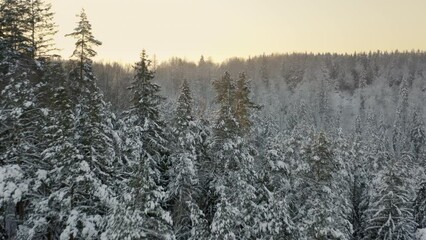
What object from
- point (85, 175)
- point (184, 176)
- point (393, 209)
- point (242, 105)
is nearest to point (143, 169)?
point (85, 175)

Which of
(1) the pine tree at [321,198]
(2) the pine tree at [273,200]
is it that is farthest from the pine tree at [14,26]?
(1) the pine tree at [321,198]

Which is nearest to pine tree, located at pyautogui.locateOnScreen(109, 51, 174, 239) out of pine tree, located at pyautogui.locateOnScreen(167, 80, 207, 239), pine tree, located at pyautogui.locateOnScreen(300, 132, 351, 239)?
pine tree, located at pyautogui.locateOnScreen(167, 80, 207, 239)

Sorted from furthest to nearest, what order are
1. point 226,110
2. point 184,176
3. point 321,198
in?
1. point 321,198
2. point 226,110
3. point 184,176

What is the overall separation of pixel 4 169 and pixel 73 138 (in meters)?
3.16

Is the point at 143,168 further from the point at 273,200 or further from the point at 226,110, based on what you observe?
the point at 273,200

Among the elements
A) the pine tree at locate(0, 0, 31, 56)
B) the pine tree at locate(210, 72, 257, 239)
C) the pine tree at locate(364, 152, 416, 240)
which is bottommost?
the pine tree at locate(364, 152, 416, 240)

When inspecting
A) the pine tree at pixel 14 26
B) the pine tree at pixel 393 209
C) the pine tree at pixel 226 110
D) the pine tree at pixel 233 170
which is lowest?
the pine tree at pixel 393 209

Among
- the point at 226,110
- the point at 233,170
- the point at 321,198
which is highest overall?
the point at 226,110

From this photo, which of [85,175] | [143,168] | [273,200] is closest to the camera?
[143,168]

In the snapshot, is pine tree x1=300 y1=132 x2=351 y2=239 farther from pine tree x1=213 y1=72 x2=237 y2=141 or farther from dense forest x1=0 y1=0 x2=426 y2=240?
pine tree x1=213 y1=72 x2=237 y2=141

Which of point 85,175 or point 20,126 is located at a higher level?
point 20,126

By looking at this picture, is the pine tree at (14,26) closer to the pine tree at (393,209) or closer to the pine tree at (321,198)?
the pine tree at (321,198)

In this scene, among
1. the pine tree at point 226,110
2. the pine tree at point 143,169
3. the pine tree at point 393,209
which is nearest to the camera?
the pine tree at point 143,169

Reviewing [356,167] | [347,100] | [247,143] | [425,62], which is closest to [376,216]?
[356,167]
